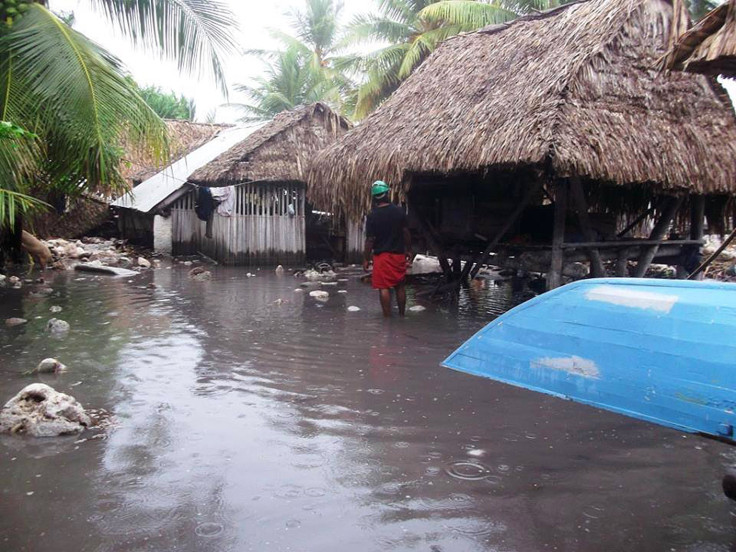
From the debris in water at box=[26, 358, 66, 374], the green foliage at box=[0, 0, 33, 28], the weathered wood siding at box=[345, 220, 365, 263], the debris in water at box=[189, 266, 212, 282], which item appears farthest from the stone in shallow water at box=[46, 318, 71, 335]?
the weathered wood siding at box=[345, 220, 365, 263]

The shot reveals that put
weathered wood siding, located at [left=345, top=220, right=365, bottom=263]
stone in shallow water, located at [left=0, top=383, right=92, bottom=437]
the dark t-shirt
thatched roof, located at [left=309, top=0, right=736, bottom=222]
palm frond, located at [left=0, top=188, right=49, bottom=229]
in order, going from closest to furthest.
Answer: stone in shallow water, located at [left=0, top=383, right=92, bottom=437], palm frond, located at [left=0, top=188, right=49, bottom=229], thatched roof, located at [left=309, top=0, right=736, bottom=222], the dark t-shirt, weathered wood siding, located at [left=345, top=220, right=365, bottom=263]

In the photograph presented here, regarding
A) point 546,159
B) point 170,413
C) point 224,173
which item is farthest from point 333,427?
point 224,173

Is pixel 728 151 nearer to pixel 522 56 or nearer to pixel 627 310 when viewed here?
pixel 522 56

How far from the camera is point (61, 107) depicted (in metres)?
7.42

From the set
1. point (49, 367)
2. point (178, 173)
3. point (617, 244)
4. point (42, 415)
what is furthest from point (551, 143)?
point (178, 173)

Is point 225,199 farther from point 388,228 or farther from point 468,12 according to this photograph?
point 388,228

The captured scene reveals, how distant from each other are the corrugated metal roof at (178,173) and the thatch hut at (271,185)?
2.11 m

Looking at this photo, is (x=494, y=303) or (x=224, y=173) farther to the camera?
(x=224, y=173)

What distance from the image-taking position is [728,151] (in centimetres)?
→ 830

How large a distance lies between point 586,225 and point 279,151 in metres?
9.33

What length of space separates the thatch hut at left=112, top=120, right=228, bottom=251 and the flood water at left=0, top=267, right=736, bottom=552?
42.3ft

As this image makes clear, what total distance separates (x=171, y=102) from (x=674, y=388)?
33992 mm

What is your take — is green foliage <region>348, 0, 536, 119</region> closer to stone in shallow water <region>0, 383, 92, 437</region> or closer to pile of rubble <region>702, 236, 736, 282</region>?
pile of rubble <region>702, 236, 736, 282</region>

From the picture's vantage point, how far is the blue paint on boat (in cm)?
236
